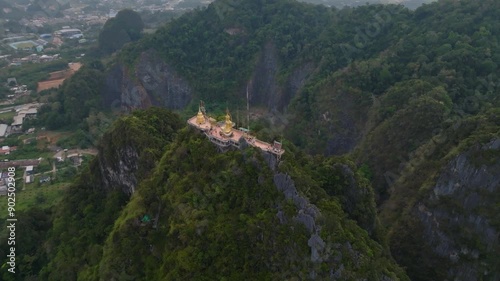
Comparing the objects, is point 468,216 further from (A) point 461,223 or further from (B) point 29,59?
(B) point 29,59

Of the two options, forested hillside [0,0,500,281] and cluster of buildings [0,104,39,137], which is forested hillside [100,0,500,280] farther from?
cluster of buildings [0,104,39,137]

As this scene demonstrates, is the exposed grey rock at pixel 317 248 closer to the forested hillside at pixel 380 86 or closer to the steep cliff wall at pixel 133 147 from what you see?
the forested hillside at pixel 380 86

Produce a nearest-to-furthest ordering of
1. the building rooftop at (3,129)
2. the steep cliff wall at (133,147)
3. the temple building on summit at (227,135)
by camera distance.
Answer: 1. the temple building on summit at (227,135)
2. the steep cliff wall at (133,147)
3. the building rooftop at (3,129)

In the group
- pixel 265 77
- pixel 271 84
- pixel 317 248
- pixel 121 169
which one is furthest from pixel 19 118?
pixel 317 248

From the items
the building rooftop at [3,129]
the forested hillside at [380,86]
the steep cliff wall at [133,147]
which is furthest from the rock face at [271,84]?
the building rooftop at [3,129]

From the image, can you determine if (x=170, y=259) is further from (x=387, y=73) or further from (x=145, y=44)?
(x=145, y=44)

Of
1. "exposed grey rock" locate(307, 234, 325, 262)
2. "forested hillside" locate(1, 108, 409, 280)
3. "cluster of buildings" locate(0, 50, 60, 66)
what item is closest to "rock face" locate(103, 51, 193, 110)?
"cluster of buildings" locate(0, 50, 60, 66)

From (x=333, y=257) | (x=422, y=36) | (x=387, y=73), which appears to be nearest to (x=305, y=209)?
(x=333, y=257)
